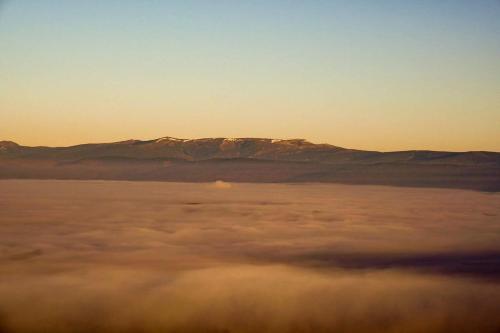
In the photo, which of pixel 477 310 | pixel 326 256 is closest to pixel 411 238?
pixel 326 256

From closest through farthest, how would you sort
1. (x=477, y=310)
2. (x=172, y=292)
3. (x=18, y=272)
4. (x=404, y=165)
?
(x=477, y=310) < (x=172, y=292) < (x=18, y=272) < (x=404, y=165)

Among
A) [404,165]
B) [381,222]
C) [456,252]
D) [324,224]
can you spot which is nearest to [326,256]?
[456,252]

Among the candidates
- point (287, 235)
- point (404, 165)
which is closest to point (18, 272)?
→ point (287, 235)

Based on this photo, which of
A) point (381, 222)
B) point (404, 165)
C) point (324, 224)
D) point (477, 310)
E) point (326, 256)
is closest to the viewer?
point (477, 310)

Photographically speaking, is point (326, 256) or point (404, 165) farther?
point (404, 165)

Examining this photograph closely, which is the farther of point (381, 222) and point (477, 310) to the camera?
point (381, 222)

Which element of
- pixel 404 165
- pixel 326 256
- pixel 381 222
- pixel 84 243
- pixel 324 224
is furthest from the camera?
pixel 404 165

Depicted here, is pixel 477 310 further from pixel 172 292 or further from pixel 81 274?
pixel 81 274

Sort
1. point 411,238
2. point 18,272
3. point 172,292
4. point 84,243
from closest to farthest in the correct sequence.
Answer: point 172,292, point 18,272, point 84,243, point 411,238

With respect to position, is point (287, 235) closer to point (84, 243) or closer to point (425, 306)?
point (84, 243)
